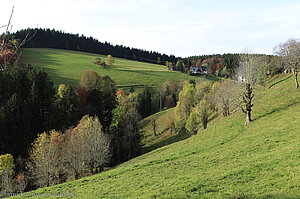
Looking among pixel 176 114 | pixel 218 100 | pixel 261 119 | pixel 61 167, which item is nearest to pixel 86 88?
pixel 176 114

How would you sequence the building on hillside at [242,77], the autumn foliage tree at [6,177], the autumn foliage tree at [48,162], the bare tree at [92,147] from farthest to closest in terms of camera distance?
1. the bare tree at [92,147]
2. the building on hillside at [242,77]
3. the autumn foliage tree at [48,162]
4. the autumn foliage tree at [6,177]

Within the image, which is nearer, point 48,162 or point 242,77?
point 48,162

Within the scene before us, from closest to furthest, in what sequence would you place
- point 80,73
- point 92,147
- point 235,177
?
1. point 235,177
2. point 92,147
3. point 80,73

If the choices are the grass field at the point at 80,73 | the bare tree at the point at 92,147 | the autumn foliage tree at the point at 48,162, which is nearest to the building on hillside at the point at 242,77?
the bare tree at the point at 92,147

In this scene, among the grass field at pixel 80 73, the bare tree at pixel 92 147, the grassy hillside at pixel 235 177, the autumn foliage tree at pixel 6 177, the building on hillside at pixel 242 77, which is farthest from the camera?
the grass field at pixel 80 73

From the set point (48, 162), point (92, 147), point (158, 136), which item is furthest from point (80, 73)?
point (48, 162)

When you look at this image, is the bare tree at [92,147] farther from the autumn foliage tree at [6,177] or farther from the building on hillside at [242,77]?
the building on hillside at [242,77]

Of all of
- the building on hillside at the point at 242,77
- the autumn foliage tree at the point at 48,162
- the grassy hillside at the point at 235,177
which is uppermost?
the building on hillside at the point at 242,77

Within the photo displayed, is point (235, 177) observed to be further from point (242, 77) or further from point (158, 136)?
point (158, 136)

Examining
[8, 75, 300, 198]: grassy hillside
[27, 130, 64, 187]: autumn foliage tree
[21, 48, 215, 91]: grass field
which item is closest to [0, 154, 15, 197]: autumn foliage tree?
[27, 130, 64, 187]: autumn foliage tree

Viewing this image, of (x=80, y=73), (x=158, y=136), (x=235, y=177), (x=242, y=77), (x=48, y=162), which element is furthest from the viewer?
(x=80, y=73)

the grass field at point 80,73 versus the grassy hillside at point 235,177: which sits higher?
the grass field at point 80,73

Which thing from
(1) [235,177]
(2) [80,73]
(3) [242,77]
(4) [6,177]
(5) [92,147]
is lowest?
(4) [6,177]

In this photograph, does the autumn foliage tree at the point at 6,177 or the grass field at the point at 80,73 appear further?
the grass field at the point at 80,73
